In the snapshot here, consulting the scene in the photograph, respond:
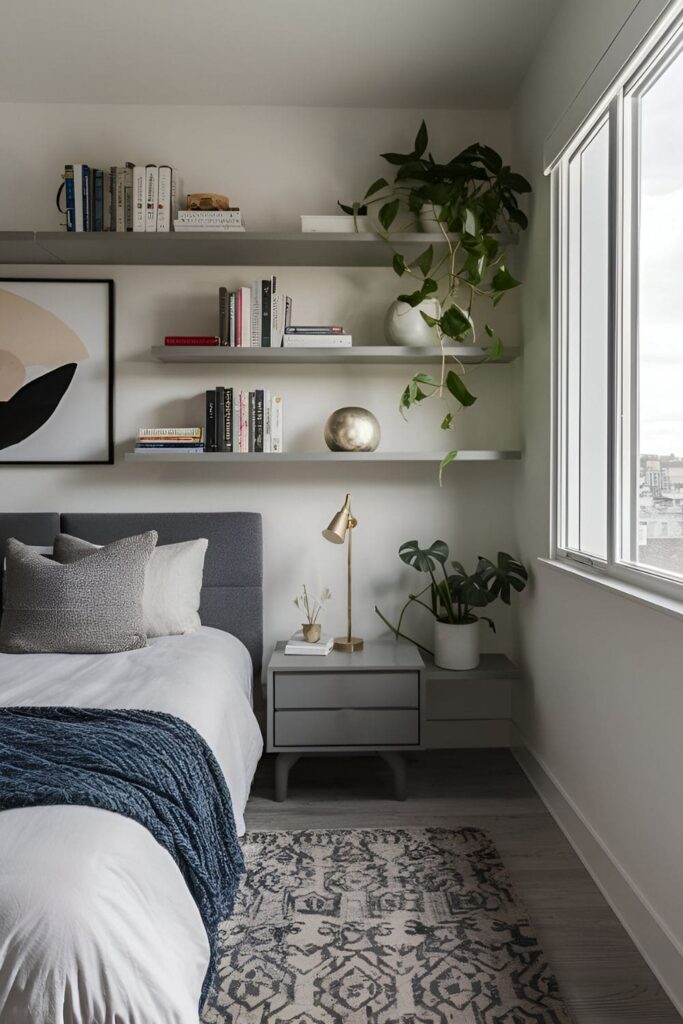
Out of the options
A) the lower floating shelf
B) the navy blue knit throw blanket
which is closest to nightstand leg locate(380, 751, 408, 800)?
the navy blue knit throw blanket

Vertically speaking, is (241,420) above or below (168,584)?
above

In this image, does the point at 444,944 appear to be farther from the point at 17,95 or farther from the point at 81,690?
the point at 17,95

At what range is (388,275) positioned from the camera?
10.5ft

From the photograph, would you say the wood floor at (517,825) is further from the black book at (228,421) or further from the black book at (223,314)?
the black book at (223,314)

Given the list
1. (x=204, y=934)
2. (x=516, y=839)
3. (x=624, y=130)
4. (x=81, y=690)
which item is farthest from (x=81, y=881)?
(x=624, y=130)

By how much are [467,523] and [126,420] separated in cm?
150

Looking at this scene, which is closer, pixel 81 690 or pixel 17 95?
pixel 81 690

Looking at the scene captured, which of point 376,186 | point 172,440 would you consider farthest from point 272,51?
point 172,440

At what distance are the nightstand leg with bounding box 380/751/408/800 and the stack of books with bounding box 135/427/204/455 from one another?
4.43 ft

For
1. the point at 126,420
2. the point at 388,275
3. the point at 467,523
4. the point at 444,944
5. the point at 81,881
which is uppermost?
the point at 388,275

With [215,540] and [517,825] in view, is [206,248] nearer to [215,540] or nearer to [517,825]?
[215,540]

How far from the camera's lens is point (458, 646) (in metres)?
2.95

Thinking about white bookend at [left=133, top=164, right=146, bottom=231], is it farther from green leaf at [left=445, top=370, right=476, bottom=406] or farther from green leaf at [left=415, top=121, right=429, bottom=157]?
green leaf at [left=445, top=370, right=476, bottom=406]

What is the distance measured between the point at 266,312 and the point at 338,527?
2.89 ft
